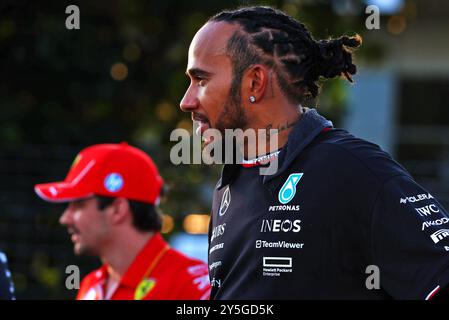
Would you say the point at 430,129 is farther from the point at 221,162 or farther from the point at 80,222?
the point at 221,162

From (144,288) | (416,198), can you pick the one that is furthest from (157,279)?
(416,198)

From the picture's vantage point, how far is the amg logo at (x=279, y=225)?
2.55 m

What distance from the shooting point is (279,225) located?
2.58 metres

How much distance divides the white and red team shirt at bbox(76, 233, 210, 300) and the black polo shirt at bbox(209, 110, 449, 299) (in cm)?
169

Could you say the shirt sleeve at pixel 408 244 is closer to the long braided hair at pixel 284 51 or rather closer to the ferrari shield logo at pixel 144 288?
the long braided hair at pixel 284 51

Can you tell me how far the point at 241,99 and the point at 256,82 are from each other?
7 cm

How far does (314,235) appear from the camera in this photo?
2510 millimetres

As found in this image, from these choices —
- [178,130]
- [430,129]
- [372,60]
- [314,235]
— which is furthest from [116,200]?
[430,129]

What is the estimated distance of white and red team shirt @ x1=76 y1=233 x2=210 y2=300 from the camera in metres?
4.41

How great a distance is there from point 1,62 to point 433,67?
775cm

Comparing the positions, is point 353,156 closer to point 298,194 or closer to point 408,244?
point 298,194

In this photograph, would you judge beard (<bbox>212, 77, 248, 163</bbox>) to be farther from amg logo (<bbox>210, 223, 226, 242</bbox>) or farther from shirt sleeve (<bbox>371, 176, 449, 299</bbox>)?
shirt sleeve (<bbox>371, 176, 449, 299</bbox>)

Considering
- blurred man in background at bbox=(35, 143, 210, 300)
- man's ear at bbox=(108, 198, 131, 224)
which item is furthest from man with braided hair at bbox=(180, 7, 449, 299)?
man's ear at bbox=(108, 198, 131, 224)
